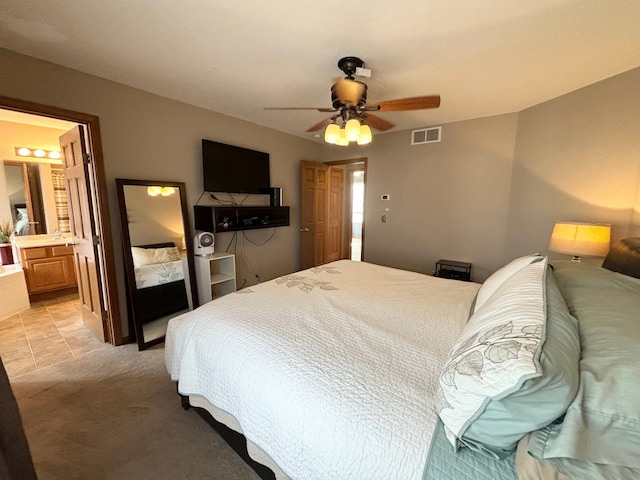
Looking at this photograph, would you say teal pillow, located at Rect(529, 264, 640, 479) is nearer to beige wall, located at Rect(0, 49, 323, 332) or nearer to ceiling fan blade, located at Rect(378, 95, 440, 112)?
ceiling fan blade, located at Rect(378, 95, 440, 112)

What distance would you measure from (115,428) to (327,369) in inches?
62.2

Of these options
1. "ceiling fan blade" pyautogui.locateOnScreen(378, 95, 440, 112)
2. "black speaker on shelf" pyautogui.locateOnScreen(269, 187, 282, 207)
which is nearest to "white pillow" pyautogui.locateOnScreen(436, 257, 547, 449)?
"ceiling fan blade" pyautogui.locateOnScreen(378, 95, 440, 112)

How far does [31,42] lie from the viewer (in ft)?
Result: 6.05

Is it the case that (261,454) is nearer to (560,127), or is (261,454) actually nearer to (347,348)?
(347,348)

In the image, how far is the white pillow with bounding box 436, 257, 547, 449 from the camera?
0.66m


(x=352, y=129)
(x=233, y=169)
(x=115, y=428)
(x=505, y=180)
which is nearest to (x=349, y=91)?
(x=352, y=129)

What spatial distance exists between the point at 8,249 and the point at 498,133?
6.70m

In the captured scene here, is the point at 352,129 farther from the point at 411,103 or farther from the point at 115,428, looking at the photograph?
the point at 115,428

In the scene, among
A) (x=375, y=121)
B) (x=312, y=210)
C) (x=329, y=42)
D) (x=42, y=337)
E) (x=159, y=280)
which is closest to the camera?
(x=329, y=42)

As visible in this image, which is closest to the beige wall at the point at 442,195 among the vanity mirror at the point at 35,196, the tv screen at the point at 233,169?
the tv screen at the point at 233,169

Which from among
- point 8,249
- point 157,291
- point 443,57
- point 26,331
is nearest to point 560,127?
point 443,57

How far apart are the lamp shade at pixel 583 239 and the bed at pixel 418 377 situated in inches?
19.8

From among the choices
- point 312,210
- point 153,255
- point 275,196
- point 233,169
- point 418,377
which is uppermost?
point 233,169

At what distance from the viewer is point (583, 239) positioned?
214 centimetres
